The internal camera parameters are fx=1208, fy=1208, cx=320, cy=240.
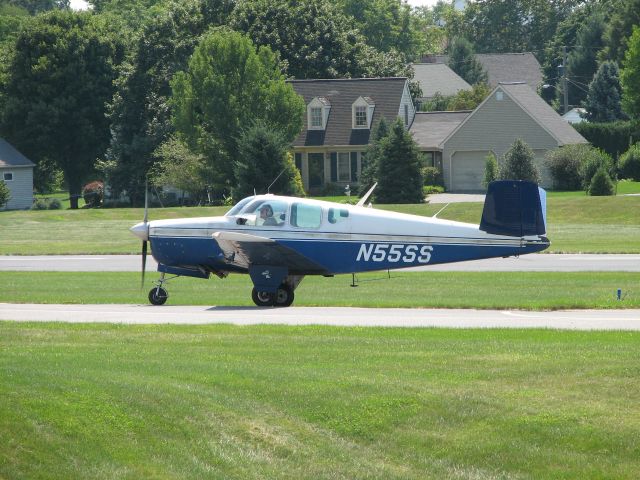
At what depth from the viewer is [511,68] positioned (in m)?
132

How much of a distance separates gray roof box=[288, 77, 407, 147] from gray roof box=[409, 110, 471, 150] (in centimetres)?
278

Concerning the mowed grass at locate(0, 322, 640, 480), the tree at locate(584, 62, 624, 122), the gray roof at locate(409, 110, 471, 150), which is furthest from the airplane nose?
the tree at locate(584, 62, 624, 122)

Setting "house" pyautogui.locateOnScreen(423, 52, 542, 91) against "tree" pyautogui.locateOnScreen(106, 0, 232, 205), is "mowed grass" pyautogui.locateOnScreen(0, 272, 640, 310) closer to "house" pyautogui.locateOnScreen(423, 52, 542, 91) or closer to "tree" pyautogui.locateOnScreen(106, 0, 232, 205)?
"tree" pyautogui.locateOnScreen(106, 0, 232, 205)

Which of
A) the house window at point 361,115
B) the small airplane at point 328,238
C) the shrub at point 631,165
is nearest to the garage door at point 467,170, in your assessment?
the house window at point 361,115

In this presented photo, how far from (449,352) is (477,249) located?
6858 mm

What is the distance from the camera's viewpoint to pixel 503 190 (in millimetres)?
22750

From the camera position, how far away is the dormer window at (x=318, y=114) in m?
69.6

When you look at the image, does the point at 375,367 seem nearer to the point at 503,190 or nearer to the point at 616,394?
the point at 616,394

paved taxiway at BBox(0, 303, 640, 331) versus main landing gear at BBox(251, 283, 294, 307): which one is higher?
main landing gear at BBox(251, 283, 294, 307)

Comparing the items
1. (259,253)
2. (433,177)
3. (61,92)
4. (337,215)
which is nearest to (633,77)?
(433,177)

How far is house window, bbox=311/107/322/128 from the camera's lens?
70062mm

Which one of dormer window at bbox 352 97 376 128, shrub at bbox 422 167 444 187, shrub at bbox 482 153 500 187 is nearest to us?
shrub at bbox 482 153 500 187

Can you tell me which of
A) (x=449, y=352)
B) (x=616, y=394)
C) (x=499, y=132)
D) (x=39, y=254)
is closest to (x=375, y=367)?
(x=449, y=352)

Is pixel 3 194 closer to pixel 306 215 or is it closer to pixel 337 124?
pixel 337 124
